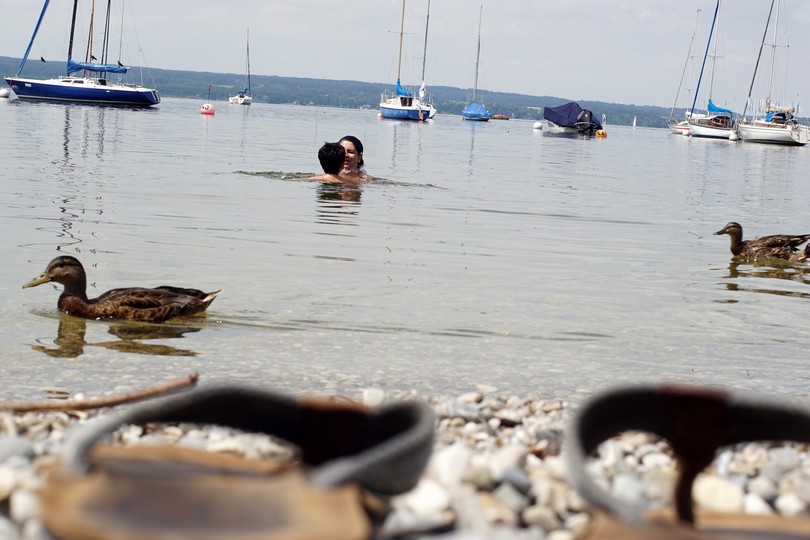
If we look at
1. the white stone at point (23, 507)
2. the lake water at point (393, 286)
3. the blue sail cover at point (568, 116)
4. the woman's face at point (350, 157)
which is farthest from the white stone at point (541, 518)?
the blue sail cover at point (568, 116)

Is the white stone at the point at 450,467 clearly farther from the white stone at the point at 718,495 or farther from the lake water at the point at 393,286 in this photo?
the lake water at the point at 393,286

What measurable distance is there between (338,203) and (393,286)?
855 cm

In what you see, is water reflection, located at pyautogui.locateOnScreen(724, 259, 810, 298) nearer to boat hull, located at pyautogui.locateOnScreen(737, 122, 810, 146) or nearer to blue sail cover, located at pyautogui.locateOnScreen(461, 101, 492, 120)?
boat hull, located at pyautogui.locateOnScreen(737, 122, 810, 146)

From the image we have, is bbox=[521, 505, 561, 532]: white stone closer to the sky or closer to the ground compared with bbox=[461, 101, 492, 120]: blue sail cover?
Answer: closer to the ground

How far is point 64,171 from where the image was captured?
22141mm

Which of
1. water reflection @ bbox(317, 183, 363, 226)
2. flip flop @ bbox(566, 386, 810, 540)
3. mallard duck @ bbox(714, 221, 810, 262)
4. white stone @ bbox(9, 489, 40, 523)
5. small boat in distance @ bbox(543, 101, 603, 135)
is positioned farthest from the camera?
small boat in distance @ bbox(543, 101, 603, 135)

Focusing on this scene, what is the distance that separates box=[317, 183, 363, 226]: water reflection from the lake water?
0.34ft

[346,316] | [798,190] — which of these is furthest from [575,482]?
[798,190]

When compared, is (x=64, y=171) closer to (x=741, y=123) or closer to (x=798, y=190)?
(x=798, y=190)

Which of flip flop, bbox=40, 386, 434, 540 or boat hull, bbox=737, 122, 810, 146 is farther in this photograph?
boat hull, bbox=737, 122, 810, 146

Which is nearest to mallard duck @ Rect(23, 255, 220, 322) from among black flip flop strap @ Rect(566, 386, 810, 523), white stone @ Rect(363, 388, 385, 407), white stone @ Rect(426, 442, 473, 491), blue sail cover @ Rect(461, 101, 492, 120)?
white stone @ Rect(363, 388, 385, 407)

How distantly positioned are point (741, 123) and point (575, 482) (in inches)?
3820

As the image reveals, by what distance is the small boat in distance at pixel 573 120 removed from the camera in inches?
3912

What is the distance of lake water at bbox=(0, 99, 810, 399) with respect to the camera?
6988 mm
